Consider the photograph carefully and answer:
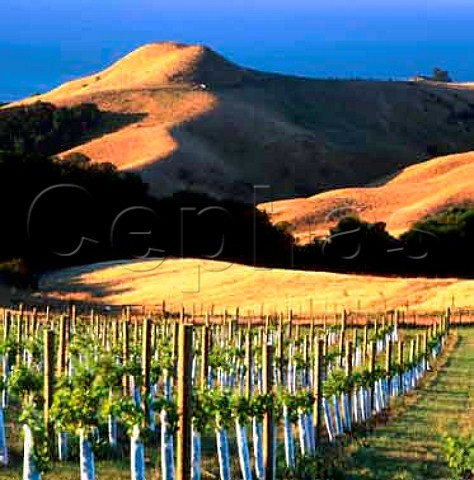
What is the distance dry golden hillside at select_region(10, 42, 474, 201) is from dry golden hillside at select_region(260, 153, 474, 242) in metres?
14.1

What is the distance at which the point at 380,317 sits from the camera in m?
55.4

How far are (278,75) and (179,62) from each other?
14.1 metres

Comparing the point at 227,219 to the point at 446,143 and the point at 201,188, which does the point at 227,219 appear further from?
the point at 446,143

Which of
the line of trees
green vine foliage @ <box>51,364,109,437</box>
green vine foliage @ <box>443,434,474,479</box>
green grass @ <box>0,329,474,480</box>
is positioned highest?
the line of trees

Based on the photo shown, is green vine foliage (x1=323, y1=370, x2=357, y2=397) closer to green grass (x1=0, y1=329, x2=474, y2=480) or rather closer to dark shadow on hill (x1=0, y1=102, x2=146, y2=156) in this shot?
green grass (x1=0, y1=329, x2=474, y2=480)

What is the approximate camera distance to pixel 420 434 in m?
26.1

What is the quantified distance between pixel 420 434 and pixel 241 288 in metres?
43.7

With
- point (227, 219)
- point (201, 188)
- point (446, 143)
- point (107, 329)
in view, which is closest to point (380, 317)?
point (107, 329)

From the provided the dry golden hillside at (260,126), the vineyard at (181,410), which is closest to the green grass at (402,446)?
the vineyard at (181,410)

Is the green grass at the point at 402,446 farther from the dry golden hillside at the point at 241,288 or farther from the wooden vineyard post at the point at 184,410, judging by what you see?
the dry golden hillside at the point at 241,288

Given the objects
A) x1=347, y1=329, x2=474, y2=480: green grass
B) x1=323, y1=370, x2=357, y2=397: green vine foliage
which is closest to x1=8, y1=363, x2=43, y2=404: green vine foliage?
x1=347, y1=329, x2=474, y2=480: green grass

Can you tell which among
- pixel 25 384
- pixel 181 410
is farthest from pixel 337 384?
pixel 181 410

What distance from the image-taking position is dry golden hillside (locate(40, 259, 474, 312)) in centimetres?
6381

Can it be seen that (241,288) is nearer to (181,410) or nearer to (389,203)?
(389,203)
